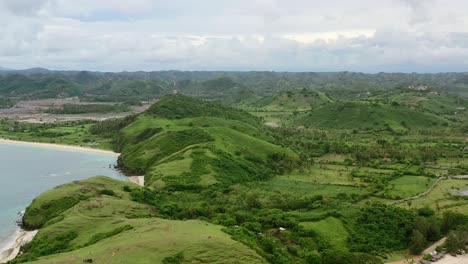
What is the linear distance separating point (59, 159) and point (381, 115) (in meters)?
111

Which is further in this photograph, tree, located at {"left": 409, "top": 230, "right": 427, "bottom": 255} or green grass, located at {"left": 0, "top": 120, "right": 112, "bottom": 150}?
green grass, located at {"left": 0, "top": 120, "right": 112, "bottom": 150}

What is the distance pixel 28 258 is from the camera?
4469cm

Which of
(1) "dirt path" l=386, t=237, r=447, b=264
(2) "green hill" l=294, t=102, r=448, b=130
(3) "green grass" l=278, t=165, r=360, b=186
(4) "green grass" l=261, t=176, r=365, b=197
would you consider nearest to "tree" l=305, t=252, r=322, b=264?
(1) "dirt path" l=386, t=237, r=447, b=264

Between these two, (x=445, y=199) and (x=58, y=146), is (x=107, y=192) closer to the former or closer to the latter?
(x=445, y=199)

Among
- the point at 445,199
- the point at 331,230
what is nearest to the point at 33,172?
the point at 331,230

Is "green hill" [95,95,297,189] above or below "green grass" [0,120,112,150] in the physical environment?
above

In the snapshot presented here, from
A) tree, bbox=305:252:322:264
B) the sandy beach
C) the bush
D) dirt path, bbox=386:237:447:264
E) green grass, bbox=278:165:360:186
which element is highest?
the bush

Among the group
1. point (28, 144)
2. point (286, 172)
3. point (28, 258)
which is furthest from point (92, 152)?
point (28, 258)

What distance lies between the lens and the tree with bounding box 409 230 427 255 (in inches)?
1978

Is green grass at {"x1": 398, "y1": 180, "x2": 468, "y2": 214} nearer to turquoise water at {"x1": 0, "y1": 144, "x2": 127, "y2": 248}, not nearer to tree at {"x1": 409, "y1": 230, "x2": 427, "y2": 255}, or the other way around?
tree at {"x1": 409, "y1": 230, "x2": 427, "y2": 255}

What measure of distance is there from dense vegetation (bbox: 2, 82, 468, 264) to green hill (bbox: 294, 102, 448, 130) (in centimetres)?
2028

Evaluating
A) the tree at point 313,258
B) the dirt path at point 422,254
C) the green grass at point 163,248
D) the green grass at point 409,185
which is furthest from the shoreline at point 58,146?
the dirt path at point 422,254

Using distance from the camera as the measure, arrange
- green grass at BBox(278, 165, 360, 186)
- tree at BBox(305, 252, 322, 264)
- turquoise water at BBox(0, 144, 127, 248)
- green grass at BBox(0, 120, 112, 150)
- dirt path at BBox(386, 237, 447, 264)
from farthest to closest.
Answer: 1. green grass at BBox(0, 120, 112, 150)
2. green grass at BBox(278, 165, 360, 186)
3. turquoise water at BBox(0, 144, 127, 248)
4. dirt path at BBox(386, 237, 447, 264)
5. tree at BBox(305, 252, 322, 264)

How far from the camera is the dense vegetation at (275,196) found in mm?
46688
